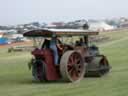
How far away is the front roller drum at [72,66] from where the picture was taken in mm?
14711

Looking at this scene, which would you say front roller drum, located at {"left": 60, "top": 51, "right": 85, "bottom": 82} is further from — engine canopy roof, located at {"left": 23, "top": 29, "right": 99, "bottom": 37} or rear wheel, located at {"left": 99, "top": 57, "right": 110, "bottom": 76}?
rear wheel, located at {"left": 99, "top": 57, "right": 110, "bottom": 76}

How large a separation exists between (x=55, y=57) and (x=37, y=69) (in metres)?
0.80

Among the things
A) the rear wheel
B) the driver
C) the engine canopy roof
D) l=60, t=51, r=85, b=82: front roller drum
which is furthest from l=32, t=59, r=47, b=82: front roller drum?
the rear wheel

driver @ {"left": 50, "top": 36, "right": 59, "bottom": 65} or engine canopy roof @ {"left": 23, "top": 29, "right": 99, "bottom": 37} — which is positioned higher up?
engine canopy roof @ {"left": 23, "top": 29, "right": 99, "bottom": 37}

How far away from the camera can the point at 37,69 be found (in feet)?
50.7

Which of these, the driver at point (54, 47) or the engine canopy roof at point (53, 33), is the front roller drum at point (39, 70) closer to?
the driver at point (54, 47)

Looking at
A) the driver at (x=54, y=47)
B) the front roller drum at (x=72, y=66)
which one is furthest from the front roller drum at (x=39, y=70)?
the front roller drum at (x=72, y=66)

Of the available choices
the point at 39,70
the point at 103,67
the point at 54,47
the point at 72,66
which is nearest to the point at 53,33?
the point at 54,47

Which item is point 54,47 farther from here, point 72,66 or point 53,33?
point 72,66

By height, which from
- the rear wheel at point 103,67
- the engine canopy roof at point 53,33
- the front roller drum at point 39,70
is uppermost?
the engine canopy roof at point 53,33

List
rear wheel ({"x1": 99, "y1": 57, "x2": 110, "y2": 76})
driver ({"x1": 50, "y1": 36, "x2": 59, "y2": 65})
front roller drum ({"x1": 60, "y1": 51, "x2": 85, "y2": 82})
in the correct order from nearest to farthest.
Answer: front roller drum ({"x1": 60, "y1": 51, "x2": 85, "y2": 82})
driver ({"x1": 50, "y1": 36, "x2": 59, "y2": 65})
rear wheel ({"x1": 99, "y1": 57, "x2": 110, "y2": 76})

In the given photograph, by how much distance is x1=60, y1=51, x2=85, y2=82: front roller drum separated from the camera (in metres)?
14.7

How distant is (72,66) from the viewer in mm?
15055

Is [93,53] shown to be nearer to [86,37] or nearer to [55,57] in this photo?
[86,37]
